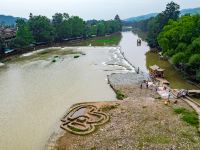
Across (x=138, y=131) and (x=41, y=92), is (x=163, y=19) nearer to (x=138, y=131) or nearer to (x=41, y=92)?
(x=41, y=92)

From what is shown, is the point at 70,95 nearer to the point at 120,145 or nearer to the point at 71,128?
the point at 71,128

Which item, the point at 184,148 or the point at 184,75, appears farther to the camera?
the point at 184,75

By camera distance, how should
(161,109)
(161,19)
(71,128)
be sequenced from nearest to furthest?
(71,128), (161,109), (161,19)

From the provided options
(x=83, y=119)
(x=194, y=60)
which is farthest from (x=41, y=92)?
(x=194, y=60)

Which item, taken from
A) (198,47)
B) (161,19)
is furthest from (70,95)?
(161,19)

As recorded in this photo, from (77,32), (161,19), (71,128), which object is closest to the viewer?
(71,128)

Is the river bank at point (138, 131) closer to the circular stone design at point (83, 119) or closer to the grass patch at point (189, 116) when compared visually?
the grass patch at point (189, 116)

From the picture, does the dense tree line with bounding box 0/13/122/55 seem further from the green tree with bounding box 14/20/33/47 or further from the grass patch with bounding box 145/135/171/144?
the grass patch with bounding box 145/135/171/144
